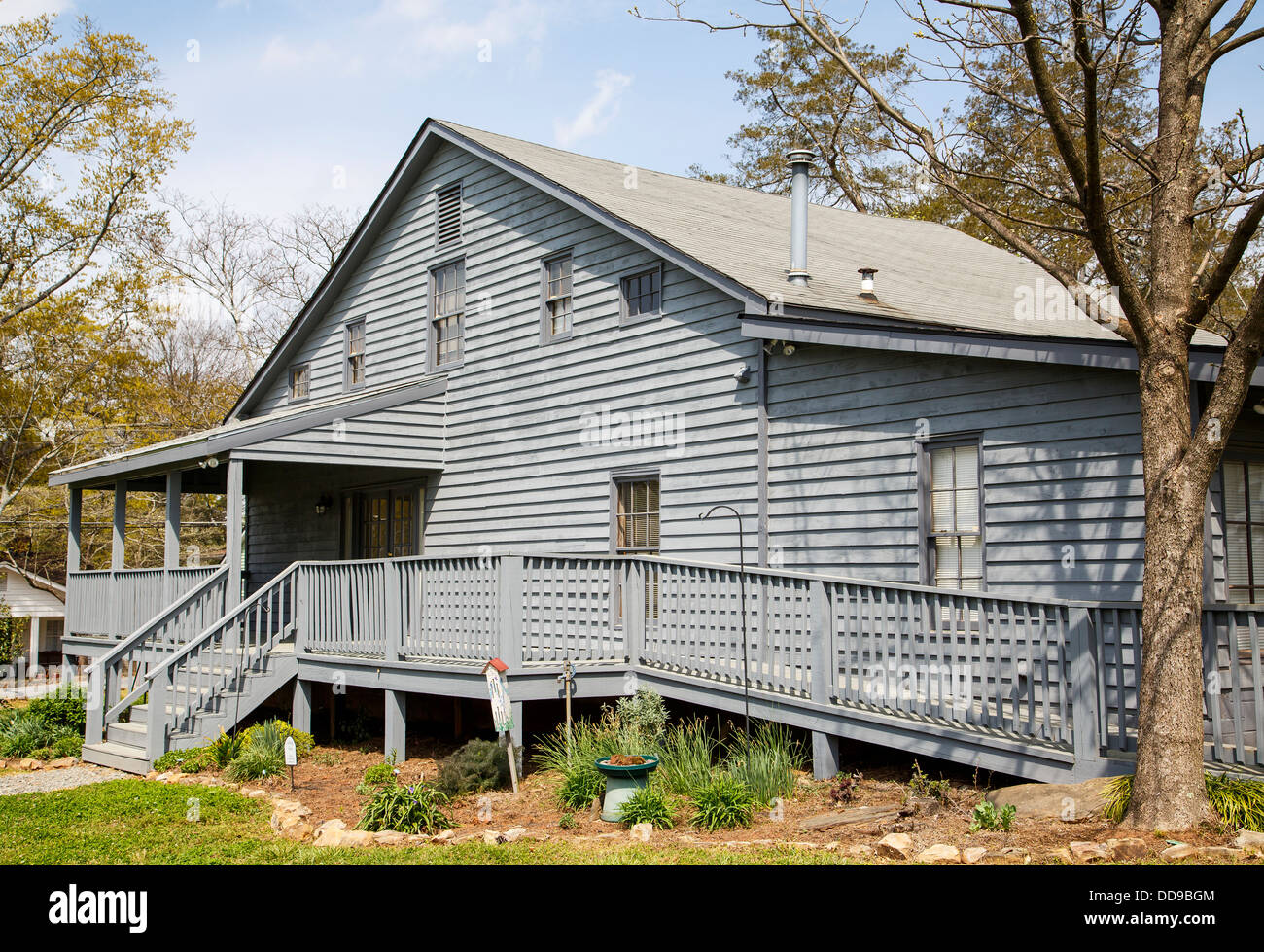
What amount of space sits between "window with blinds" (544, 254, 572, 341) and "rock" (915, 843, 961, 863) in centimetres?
925

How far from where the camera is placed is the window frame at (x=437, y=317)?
15969 millimetres

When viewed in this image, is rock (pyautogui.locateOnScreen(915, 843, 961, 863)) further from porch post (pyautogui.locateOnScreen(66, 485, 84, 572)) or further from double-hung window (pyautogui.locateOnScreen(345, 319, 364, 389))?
porch post (pyautogui.locateOnScreen(66, 485, 84, 572))

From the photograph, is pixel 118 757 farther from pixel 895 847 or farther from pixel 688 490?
pixel 895 847

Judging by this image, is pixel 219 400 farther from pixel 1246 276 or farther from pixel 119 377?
pixel 1246 276

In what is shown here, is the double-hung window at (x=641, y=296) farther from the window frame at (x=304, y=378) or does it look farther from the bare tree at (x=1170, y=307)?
the window frame at (x=304, y=378)

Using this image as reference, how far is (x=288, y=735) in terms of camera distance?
460 inches

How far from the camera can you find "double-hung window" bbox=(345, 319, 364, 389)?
18.3 meters

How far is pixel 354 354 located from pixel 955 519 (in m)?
12.0

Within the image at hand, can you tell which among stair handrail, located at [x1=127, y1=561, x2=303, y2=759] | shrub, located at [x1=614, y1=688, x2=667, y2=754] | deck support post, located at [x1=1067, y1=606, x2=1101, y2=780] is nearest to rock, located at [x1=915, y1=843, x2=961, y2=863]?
deck support post, located at [x1=1067, y1=606, x2=1101, y2=780]

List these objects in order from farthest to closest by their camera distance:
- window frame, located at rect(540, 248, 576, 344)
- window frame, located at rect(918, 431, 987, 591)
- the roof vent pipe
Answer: window frame, located at rect(540, 248, 576, 344) → the roof vent pipe → window frame, located at rect(918, 431, 987, 591)

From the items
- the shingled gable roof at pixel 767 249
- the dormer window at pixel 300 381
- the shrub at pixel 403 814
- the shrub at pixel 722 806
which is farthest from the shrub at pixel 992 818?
the dormer window at pixel 300 381

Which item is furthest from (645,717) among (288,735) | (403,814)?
(288,735)

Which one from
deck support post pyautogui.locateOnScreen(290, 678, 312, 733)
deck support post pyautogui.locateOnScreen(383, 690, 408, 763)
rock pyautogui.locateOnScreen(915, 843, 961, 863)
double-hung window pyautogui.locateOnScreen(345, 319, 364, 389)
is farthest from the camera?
double-hung window pyautogui.locateOnScreen(345, 319, 364, 389)

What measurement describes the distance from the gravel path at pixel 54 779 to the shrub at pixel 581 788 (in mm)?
5398
